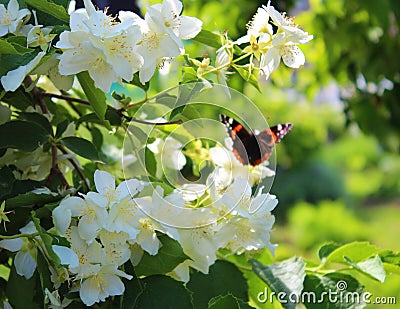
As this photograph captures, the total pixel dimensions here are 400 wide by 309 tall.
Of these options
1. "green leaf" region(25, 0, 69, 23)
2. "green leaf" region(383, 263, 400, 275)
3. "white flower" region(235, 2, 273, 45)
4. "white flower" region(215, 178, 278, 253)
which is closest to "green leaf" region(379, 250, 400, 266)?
"green leaf" region(383, 263, 400, 275)

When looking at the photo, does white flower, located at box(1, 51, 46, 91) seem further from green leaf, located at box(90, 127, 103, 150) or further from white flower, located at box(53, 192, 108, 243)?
green leaf, located at box(90, 127, 103, 150)

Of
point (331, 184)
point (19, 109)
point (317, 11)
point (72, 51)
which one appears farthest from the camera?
point (331, 184)

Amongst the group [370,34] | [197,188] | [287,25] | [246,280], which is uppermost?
[287,25]

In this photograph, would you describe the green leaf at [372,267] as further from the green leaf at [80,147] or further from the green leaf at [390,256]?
the green leaf at [80,147]

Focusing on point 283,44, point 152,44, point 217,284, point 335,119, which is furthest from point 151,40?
point 335,119

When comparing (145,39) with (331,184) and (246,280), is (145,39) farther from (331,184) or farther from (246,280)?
(331,184)

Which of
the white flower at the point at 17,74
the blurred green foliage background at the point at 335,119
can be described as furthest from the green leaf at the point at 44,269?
the blurred green foliage background at the point at 335,119

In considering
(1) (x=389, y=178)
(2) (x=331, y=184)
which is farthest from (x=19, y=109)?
(1) (x=389, y=178)
